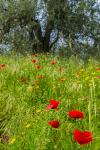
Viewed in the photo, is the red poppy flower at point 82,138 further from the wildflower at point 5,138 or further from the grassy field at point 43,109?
the wildflower at point 5,138

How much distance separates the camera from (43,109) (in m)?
4.59

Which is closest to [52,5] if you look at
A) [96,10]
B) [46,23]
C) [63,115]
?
[46,23]

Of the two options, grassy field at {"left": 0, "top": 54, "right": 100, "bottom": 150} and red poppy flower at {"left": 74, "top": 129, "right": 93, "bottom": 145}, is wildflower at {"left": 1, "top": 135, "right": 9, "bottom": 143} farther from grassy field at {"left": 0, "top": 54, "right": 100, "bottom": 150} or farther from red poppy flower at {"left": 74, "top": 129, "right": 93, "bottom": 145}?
red poppy flower at {"left": 74, "top": 129, "right": 93, "bottom": 145}

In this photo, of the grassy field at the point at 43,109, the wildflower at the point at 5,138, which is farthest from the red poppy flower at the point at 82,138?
the wildflower at the point at 5,138

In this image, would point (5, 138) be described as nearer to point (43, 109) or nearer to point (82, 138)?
point (43, 109)

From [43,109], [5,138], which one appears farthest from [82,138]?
[43,109]

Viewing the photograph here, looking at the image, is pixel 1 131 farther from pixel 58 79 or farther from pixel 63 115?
pixel 58 79

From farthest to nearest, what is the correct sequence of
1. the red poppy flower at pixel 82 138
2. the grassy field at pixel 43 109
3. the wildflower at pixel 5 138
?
the wildflower at pixel 5 138 < the grassy field at pixel 43 109 < the red poppy flower at pixel 82 138

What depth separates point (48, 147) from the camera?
3527mm

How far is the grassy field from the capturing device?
141 inches

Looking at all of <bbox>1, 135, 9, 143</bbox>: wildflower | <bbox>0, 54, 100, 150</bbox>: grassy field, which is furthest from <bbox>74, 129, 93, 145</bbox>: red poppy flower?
Answer: <bbox>1, 135, 9, 143</bbox>: wildflower

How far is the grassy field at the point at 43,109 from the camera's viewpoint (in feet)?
11.7

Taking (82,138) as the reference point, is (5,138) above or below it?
below

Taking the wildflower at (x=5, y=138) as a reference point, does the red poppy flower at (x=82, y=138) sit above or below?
above
